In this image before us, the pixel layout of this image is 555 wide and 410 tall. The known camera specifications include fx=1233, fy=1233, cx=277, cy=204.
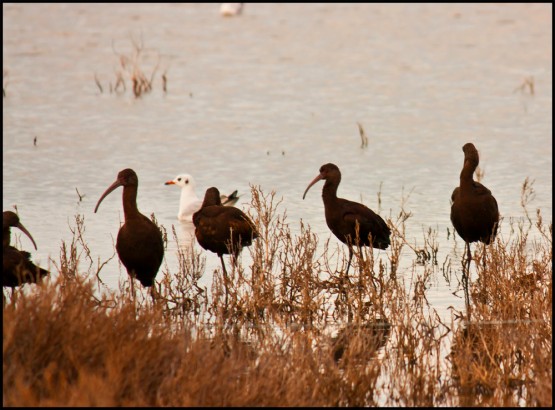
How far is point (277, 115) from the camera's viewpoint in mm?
24625

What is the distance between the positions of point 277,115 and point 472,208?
42.6 ft

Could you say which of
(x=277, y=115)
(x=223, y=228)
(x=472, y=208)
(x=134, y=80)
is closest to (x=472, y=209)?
(x=472, y=208)

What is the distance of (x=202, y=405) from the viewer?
684cm

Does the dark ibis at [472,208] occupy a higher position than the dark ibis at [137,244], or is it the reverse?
the dark ibis at [472,208]

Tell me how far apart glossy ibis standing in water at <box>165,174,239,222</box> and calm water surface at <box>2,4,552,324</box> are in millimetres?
229

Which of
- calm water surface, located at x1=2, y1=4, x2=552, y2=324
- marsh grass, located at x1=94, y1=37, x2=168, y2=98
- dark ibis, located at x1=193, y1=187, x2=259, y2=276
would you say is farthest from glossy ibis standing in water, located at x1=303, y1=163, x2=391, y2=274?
marsh grass, located at x1=94, y1=37, x2=168, y2=98

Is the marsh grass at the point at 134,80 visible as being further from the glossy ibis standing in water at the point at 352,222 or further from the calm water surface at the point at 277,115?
the glossy ibis standing in water at the point at 352,222

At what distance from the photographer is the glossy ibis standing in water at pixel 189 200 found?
1532 centimetres

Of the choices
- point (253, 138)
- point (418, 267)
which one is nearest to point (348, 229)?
point (418, 267)

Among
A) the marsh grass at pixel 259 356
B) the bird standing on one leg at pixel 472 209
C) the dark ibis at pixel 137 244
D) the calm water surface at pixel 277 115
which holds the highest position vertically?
the calm water surface at pixel 277 115

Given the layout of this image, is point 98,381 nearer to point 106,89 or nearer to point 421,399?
point 421,399

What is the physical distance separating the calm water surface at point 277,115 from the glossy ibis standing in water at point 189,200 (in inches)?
9.0

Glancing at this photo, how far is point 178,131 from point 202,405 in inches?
638

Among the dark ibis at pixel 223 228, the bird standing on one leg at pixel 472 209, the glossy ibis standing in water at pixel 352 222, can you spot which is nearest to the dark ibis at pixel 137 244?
the dark ibis at pixel 223 228
